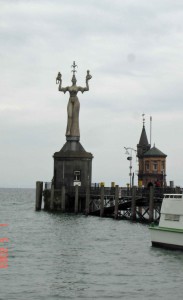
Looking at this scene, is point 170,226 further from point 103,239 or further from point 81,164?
point 81,164

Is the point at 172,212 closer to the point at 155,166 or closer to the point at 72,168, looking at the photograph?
the point at 72,168

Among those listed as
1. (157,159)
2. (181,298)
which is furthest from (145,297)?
(157,159)

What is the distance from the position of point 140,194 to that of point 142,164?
45047 millimetres

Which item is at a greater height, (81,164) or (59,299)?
(81,164)

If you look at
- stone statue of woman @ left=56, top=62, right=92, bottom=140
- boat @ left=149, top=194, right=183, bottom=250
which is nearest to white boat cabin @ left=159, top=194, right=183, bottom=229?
boat @ left=149, top=194, right=183, bottom=250

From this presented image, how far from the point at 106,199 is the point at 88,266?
35.6 metres

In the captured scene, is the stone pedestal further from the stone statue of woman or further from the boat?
the boat

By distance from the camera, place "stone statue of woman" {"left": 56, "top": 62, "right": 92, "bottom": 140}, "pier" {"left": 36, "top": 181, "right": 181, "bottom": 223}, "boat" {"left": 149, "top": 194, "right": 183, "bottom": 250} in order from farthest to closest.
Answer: "stone statue of woman" {"left": 56, "top": 62, "right": 92, "bottom": 140} < "pier" {"left": 36, "top": 181, "right": 181, "bottom": 223} < "boat" {"left": 149, "top": 194, "right": 183, "bottom": 250}

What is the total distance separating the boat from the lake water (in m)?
0.56

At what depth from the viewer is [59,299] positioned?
2767 centimetres

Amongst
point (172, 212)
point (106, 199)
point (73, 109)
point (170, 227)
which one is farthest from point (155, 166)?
point (170, 227)

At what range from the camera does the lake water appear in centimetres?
2914

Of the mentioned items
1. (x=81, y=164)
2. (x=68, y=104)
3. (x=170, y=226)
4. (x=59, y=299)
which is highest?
(x=68, y=104)

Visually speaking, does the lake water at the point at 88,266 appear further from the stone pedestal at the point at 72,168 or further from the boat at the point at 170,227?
the stone pedestal at the point at 72,168
